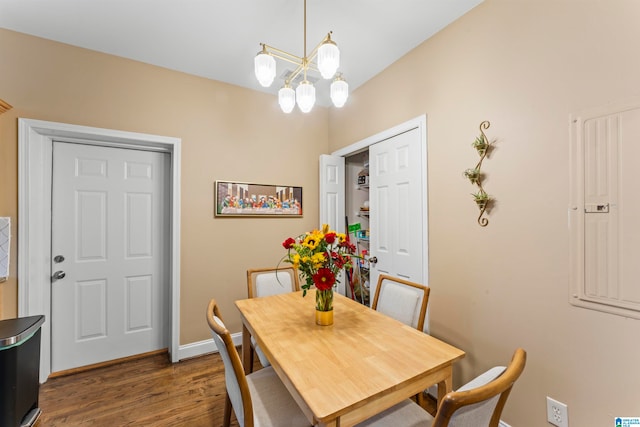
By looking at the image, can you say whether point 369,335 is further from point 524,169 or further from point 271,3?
point 271,3

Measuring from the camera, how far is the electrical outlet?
4.32ft

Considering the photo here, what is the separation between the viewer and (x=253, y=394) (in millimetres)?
1311

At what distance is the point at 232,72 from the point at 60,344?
285 cm

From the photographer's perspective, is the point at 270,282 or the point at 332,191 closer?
the point at 270,282

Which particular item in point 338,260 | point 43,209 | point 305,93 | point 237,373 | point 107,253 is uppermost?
point 305,93

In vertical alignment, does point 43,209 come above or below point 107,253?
above

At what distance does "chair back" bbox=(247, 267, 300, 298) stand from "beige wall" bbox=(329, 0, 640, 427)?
1.14m

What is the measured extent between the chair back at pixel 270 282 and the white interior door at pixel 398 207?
864 millimetres

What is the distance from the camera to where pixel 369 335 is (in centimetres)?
134

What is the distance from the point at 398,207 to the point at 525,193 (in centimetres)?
99

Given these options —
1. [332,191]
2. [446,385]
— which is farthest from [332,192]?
[446,385]

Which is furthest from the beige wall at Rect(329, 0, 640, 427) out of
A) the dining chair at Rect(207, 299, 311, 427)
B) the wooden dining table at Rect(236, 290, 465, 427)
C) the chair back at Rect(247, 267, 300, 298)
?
the dining chair at Rect(207, 299, 311, 427)

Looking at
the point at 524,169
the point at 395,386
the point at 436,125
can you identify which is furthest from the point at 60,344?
the point at 524,169

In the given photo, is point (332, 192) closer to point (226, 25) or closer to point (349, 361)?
point (226, 25)
